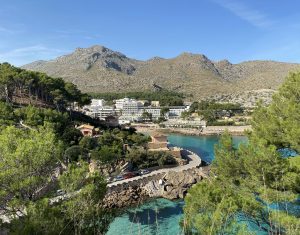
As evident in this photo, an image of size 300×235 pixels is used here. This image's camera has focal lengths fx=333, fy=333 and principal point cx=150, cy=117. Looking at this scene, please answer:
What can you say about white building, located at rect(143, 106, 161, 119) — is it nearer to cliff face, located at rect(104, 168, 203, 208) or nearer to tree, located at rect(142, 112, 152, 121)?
tree, located at rect(142, 112, 152, 121)

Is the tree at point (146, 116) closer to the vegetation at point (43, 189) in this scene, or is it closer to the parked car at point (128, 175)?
the parked car at point (128, 175)

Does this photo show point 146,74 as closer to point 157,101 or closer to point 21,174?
point 157,101

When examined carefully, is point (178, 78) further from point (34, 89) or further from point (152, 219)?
point (152, 219)

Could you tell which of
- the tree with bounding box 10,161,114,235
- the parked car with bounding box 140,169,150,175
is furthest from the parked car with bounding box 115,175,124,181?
the tree with bounding box 10,161,114,235

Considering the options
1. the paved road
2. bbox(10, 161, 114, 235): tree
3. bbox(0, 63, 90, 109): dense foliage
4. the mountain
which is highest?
the mountain

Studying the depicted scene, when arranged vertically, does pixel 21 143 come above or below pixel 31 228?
above

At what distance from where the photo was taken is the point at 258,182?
10758 mm

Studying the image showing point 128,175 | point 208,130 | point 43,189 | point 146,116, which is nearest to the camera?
point 43,189

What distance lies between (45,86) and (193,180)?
97.8 ft

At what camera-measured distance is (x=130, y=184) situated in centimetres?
2583

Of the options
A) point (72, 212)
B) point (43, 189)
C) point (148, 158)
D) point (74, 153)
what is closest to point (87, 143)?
point (74, 153)

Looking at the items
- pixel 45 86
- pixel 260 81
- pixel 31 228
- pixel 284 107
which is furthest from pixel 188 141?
pixel 260 81

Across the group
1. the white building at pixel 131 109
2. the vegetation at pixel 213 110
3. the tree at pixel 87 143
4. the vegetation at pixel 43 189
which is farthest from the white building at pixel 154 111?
the vegetation at pixel 43 189

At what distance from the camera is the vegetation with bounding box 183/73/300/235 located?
28.5 ft
